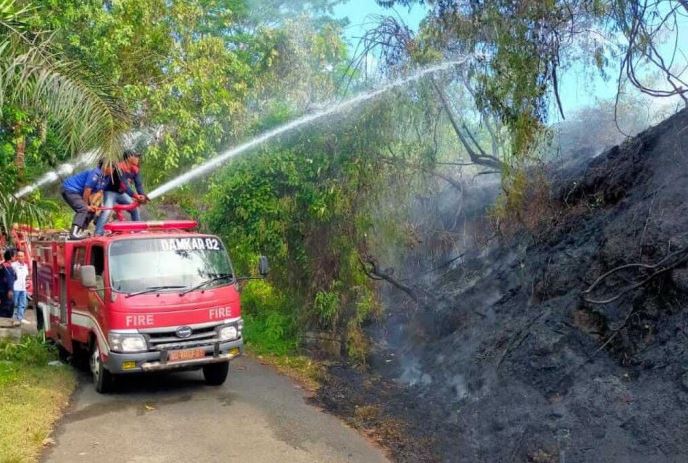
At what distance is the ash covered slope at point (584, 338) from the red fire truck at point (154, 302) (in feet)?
9.66

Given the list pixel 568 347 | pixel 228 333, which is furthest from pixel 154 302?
pixel 568 347

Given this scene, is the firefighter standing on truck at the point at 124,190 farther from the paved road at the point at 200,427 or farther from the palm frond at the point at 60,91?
the paved road at the point at 200,427

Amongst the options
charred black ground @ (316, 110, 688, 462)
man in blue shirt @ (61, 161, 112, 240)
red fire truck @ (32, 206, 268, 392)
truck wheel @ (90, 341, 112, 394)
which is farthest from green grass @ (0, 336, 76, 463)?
charred black ground @ (316, 110, 688, 462)

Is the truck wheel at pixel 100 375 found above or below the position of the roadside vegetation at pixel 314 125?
below

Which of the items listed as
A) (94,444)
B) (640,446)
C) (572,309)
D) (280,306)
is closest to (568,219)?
(572,309)

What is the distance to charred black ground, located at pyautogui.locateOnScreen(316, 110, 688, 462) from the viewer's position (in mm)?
6184

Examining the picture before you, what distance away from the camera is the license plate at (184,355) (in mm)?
7873

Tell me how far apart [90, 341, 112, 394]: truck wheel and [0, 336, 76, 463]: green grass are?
410mm

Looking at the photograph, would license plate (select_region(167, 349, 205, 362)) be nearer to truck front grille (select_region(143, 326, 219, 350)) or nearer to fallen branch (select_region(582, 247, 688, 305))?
truck front grille (select_region(143, 326, 219, 350))

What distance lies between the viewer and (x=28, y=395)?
315 inches

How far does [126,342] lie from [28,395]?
151 cm

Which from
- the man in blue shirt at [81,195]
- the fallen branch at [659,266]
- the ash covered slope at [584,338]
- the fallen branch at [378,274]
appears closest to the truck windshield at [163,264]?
the man in blue shirt at [81,195]

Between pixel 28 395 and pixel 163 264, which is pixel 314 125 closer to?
pixel 163 264

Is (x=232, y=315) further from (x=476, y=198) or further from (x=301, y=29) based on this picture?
(x=301, y=29)
